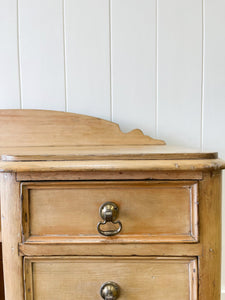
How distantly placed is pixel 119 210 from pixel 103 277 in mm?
146

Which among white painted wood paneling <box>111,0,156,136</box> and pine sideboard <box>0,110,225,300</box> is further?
white painted wood paneling <box>111,0,156,136</box>

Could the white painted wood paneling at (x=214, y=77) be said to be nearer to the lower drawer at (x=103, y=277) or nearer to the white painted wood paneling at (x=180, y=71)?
the white painted wood paneling at (x=180, y=71)

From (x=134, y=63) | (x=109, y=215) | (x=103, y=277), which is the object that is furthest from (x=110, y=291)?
(x=134, y=63)

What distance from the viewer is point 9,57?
985 millimetres

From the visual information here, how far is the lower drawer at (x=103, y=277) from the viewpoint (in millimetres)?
565

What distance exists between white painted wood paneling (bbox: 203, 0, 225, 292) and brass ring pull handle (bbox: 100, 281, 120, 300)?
24.3 inches

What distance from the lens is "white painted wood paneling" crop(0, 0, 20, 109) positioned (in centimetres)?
98

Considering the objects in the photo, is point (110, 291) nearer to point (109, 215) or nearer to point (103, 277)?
point (103, 277)

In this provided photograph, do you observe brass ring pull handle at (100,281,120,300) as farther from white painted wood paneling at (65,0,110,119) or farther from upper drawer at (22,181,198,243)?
white painted wood paneling at (65,0,110,119)

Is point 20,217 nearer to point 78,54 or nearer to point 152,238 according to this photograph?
point 152,238

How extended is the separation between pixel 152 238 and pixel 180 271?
91 millimetres

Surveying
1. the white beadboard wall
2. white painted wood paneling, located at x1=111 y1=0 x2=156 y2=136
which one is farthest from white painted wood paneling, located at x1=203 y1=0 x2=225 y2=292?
white painted wood paneling, located at x1=111 y1=0 x2=156 y2=136

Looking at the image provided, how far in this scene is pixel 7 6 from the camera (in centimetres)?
98

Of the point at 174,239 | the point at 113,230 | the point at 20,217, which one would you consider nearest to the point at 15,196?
the point at 20,217
